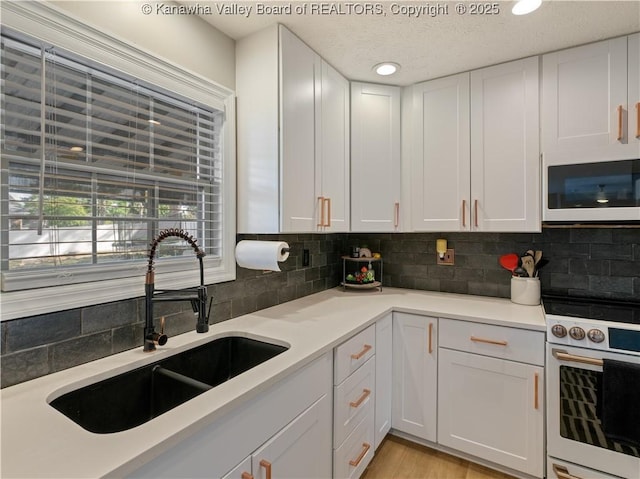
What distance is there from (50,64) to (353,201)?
5.33 ft

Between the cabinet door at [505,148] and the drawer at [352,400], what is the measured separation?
→ 1130 mm

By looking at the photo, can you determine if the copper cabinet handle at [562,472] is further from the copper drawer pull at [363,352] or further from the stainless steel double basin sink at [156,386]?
the stainless steel double basin sink at [156,386]

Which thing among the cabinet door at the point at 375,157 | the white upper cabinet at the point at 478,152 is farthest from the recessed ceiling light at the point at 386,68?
the white upper cabinet at the point at 478,152

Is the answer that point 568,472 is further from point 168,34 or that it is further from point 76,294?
point 168,34

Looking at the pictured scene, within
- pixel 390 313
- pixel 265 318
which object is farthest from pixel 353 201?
pixel 265 318

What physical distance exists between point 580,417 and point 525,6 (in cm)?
190

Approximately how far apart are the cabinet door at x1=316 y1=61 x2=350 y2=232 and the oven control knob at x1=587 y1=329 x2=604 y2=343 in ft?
4.46

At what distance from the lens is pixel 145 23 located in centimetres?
133

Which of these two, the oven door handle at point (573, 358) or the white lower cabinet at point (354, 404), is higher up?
the oven door handle at point (573, 358)

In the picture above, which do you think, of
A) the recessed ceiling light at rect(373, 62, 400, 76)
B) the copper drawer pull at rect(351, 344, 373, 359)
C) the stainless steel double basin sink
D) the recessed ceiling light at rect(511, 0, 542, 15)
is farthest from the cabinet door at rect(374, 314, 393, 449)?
the recessed ceiling light at rect(511, 0, 542, 15)

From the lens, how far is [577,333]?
1535 millimetres

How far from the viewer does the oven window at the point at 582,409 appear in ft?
4.92

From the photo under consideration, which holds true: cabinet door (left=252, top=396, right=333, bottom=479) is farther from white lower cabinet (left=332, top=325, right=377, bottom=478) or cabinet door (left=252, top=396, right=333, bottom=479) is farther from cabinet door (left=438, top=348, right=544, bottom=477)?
cabinet door (left=438, top=348, right=544, bottom=477)

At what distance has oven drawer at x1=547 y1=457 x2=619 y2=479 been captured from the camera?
151 centimetres
